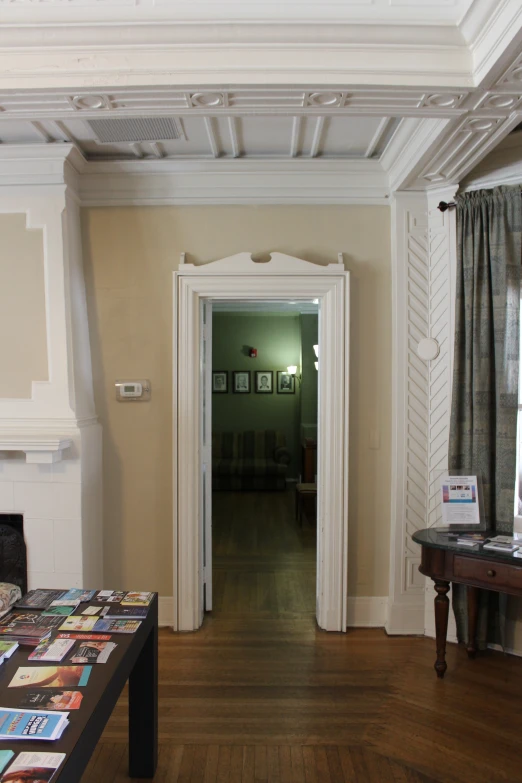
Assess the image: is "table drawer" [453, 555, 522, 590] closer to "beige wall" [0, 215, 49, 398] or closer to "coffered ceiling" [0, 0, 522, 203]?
"coffered ceiling" [0, 0, 522, 203]

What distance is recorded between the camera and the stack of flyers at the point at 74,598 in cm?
227

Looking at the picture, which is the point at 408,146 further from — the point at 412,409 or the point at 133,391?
the point at 133,391

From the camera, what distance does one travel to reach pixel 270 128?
10.1 ft

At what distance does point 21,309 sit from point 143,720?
2426 millimetres

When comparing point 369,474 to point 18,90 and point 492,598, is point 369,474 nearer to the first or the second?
point 492,598

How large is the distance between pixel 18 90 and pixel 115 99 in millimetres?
400

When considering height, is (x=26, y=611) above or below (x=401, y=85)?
below

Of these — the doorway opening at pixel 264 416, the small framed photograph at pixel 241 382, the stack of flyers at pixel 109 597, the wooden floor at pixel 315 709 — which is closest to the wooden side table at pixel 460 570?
the wooden floor at pixel 315 709

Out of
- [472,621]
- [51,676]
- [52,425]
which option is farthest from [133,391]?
[472,621]

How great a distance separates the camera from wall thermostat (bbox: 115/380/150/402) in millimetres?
3646

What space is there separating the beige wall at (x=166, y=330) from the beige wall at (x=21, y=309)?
40 centimetres

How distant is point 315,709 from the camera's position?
110 inches

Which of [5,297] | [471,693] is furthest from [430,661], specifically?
[5,297]

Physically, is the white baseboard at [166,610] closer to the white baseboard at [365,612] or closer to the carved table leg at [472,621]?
the white baseboard at [365,612]
